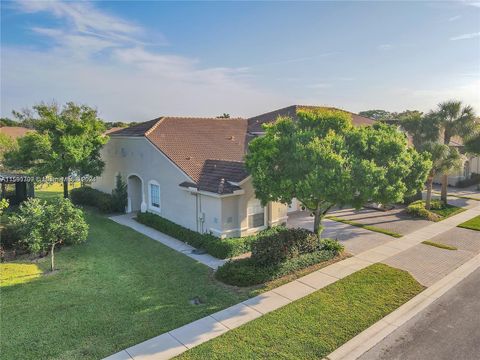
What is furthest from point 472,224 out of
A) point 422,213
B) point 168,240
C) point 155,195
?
point 155,195

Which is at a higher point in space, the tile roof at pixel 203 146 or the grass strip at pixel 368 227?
the tile roof at pixel 203 146

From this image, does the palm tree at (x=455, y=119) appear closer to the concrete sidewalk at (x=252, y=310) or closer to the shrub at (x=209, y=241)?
the concrete sidewalk at (x=252, y=310)

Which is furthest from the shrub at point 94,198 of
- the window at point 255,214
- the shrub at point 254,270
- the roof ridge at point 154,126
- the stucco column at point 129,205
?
the shrub at point 254,270

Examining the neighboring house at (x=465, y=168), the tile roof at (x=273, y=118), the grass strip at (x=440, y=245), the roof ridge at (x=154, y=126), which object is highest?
the tile roof at (x=273, y=118)

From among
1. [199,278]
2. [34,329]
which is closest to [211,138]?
[199,278]

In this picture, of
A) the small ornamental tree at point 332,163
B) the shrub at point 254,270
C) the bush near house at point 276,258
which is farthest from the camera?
the bush near house at point 276,258

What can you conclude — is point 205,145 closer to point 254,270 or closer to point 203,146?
point 203,146
